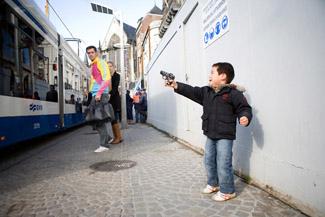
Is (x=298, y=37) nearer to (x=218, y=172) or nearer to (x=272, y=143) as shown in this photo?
(x=272, y=143)

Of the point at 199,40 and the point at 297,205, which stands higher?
the point at 199,40

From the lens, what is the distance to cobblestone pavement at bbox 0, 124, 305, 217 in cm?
210

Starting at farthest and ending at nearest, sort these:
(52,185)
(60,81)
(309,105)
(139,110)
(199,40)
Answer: (139,110), (60,81), (199,40), (52,185), (309,105)

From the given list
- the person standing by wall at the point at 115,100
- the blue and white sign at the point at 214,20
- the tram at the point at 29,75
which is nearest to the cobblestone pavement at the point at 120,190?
the tram at the point at 29,75

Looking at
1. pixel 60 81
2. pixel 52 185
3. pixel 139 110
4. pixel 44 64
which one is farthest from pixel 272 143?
pixel 139 110

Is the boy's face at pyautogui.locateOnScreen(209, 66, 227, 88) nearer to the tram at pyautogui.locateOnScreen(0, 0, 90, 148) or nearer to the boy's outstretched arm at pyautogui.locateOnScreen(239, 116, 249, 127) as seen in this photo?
the boy's outstretched arm at pyautogui.locateOnScreen(239, 116, 249, 127)

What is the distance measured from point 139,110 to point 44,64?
7.85 meters

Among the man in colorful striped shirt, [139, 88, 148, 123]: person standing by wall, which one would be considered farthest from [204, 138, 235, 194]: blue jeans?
[139, 88, 148, 123]: person standing by wall

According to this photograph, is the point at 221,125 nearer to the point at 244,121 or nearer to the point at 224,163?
the point at 244,121

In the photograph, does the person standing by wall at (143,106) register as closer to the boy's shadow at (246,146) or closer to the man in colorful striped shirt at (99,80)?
the man in colorful striped shirt at (99,80)

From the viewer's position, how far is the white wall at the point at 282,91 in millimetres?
1821

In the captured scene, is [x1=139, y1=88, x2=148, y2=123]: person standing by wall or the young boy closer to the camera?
the young boy

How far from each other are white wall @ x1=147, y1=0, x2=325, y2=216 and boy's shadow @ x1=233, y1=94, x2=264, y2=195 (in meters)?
0.01

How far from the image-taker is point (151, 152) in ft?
15.5
